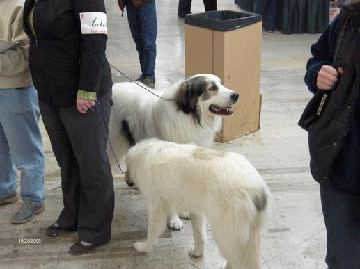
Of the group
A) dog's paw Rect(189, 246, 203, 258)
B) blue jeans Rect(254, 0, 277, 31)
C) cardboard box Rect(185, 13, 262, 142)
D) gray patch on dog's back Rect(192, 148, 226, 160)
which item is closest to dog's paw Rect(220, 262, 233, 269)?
dog's paw Rect(189, 246, 203, 258)

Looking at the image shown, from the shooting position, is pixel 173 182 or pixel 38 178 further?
pixel 38 178

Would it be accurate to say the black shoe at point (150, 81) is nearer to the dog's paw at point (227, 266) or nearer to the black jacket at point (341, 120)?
the dog's paw at point (227, 266)

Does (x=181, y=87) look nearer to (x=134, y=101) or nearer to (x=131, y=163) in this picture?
(x=134, y=101)

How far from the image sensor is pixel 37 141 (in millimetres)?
3244

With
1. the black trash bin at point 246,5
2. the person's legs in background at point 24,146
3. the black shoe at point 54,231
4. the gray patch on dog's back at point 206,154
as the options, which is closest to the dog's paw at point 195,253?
the gray patch on dog's back at point 206,154

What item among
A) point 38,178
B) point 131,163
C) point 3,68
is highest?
point 3,68

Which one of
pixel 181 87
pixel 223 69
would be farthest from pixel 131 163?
pixel 223 69

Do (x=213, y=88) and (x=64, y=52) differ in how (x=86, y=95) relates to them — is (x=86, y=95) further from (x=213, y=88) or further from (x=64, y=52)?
(x=213, y=88)

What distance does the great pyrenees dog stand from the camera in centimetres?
329

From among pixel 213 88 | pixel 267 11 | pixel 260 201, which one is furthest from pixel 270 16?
pixel 260 201

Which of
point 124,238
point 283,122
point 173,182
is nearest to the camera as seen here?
point 173,182

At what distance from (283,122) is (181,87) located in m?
2.04

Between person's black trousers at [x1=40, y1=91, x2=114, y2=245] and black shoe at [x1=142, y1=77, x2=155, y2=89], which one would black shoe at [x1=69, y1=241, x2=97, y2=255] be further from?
black shoe at [x1=142, y1=77, x2=155, y2=89]

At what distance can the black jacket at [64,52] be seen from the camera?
2.45 m
